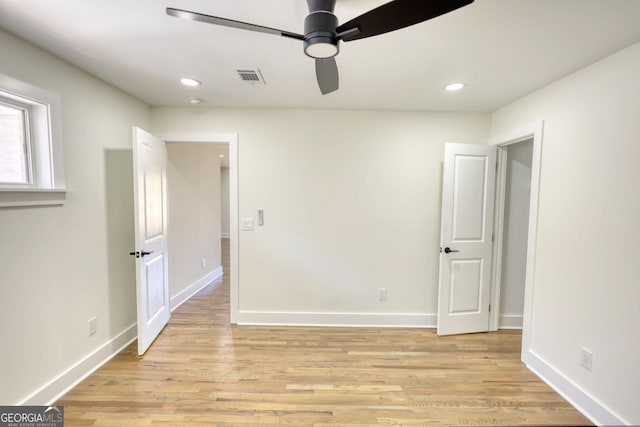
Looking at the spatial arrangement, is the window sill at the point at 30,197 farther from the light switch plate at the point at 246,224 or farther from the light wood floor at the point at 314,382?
the light switch plate at the point at 246,224

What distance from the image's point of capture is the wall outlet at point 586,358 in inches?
75.2

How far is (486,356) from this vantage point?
8.51 feet

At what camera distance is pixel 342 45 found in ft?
5.68

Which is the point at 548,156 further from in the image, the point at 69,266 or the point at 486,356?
the point at 69,266

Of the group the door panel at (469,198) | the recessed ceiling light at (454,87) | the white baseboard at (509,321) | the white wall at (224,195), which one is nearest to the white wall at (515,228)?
the white baseboard at (509,321)

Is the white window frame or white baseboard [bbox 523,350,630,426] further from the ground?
Result: the white window frame

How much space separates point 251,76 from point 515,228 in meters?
3.06

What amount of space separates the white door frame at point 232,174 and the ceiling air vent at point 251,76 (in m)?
0.87

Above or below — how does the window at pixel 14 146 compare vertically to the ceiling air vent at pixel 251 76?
below

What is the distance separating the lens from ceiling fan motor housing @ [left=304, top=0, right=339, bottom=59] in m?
1.22

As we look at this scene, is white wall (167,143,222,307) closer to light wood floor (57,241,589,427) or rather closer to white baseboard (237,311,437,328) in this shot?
light wood floor (57,241,589,427)

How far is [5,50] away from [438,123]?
11.2 ft

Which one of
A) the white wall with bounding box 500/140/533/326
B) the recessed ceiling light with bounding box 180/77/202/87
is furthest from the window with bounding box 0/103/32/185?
the white wall with bounding box 500/140/533/326

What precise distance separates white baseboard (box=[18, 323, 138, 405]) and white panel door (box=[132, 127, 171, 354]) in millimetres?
246
